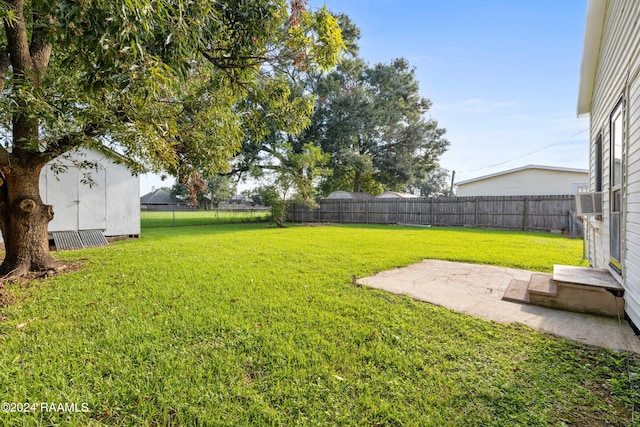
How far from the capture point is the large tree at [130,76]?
192 cm

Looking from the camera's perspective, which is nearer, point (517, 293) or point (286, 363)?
point (286, 363)

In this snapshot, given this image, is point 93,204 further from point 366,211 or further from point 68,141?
point 366,211

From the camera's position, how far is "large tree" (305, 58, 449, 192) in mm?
17875

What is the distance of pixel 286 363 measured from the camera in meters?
1.93

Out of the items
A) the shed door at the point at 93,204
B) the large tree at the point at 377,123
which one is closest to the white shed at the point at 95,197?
the shed door at the point at 93,204

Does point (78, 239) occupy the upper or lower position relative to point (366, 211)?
lower

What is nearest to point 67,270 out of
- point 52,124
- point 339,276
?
point 52,124

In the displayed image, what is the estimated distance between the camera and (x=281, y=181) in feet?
44.5

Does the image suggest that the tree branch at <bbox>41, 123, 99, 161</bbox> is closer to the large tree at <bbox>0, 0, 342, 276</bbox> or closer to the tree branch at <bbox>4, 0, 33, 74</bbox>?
the large tree at <bbox>0, 0, 342, 276</bbox>

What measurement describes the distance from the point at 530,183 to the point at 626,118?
638 inches

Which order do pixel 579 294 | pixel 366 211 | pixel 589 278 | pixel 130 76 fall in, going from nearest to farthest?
pixel 130 76 → pixel 579 294 → pixel 589 278 → pixel 366 211

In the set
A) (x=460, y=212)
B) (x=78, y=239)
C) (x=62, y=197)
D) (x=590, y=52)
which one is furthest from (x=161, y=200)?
(x=590, y=52)

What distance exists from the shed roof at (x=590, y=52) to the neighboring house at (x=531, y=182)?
12.0m

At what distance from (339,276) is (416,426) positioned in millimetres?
2812
